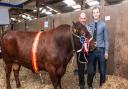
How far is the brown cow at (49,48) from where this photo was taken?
3800mm

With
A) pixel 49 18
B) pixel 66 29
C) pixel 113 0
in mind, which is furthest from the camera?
pixel 113 0

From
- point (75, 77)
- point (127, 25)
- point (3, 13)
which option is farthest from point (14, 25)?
point (127, 25)

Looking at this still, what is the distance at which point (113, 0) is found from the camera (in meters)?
10.6

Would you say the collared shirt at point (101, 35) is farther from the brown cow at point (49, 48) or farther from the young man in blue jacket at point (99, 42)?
the brown cow at point (49, 48)

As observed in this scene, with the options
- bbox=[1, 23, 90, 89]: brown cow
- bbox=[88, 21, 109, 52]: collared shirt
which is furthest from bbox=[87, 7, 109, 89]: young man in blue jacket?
bbox=[1, 23, 90, 89]: brown cow

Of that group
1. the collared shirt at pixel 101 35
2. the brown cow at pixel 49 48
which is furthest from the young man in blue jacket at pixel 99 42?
the brown cow at pixel 49 48

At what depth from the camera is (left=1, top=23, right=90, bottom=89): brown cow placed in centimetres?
380

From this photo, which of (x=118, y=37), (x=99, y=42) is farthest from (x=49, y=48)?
(x=118, y=37)

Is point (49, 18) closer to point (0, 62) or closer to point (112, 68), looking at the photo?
point (0, 62)

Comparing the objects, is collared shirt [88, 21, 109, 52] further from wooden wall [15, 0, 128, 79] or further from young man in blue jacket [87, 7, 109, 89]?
wooden wall [15, 0, 128, 79]

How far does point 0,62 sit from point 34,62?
3.41 meters

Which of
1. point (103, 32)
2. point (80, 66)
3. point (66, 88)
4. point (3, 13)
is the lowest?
point (66, 88)

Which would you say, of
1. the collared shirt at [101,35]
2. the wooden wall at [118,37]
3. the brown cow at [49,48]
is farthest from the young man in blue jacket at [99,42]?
the wooden wall at [118,37]

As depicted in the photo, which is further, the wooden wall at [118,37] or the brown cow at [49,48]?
the wooden wall at [118,37]
